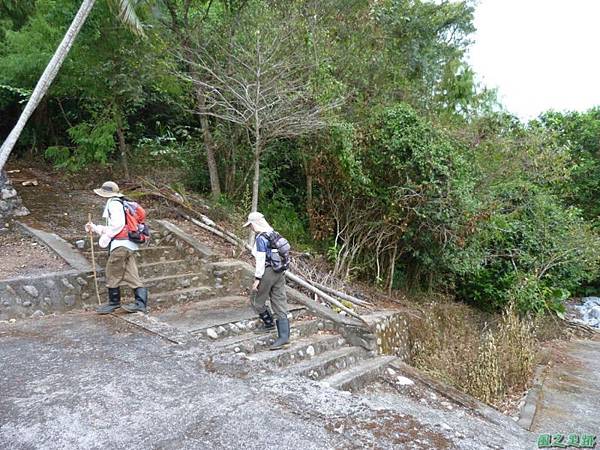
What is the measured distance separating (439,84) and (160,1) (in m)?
8.16

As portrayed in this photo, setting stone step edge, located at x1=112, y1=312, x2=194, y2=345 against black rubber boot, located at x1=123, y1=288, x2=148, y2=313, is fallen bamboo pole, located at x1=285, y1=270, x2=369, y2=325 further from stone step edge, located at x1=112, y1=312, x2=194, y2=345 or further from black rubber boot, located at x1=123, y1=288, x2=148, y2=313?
stone step edge, located at x1=112, y1=312, x2=194, y2=345

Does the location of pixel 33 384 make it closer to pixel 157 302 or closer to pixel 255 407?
pixel 255 407

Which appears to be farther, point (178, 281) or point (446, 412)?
point (178, 281)

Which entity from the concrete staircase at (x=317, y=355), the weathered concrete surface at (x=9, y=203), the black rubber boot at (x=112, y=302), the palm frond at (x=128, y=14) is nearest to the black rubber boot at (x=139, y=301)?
the black rubber boot at (x=112, y=302)

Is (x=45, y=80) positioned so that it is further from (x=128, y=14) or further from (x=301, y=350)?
(x=301, y=350)

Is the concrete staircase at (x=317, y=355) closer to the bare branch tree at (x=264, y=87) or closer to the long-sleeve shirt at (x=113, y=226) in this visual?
the long-sleeve shirt at (x=113, y=226)

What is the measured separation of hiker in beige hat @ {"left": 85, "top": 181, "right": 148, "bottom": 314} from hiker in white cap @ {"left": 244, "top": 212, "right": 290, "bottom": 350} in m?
1.43

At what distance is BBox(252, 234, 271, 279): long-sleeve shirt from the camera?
4.73m

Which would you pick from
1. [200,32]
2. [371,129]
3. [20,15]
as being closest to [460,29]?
[371,129]

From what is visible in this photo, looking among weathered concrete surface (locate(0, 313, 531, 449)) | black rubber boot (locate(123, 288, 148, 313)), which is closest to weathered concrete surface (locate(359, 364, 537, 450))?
weathered concrete surface (locate(0, 313, 531, 449))

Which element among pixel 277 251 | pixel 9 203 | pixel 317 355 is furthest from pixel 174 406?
pixel 9 203

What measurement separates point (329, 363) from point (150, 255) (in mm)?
3275

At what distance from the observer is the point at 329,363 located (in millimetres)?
4938

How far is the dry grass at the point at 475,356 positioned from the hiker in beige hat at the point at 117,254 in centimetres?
386
